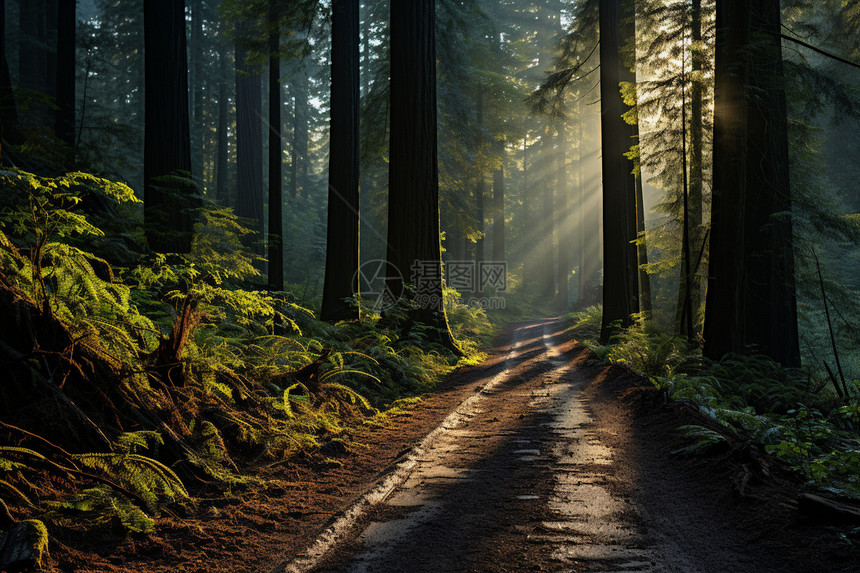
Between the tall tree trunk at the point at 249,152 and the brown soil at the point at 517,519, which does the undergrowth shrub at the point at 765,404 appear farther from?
the tall tree trunk at the point at 249,152

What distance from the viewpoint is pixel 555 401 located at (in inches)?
279

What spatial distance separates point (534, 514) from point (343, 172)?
10.2 metres

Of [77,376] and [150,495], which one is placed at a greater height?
[77,376]

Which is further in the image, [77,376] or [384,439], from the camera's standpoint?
[384,439]

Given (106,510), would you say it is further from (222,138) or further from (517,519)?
(222,138)

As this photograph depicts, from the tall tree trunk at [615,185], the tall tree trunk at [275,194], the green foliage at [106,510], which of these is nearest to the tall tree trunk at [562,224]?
the tall tree trunk at [615,185]

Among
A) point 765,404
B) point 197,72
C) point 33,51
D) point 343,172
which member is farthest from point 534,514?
point 197,72

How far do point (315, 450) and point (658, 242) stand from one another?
476 inches

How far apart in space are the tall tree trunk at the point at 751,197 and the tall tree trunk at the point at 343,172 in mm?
7320

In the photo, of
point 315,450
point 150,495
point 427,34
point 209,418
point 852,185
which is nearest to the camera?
point 150,495

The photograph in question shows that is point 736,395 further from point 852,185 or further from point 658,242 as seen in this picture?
point 852,185

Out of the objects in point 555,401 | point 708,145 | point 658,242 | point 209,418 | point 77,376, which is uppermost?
point 708,145

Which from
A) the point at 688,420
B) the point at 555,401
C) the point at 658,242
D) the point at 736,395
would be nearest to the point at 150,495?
the point at 688,420

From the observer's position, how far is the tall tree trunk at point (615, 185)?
13641mm
